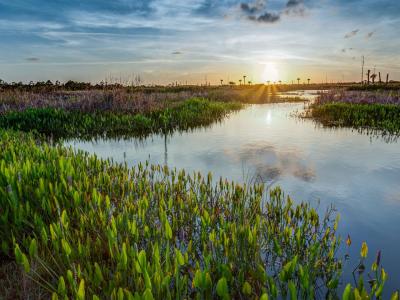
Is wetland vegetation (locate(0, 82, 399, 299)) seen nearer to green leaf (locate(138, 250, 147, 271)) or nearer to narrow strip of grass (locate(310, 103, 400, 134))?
green leaf (locate(138, 250, 147, 271))

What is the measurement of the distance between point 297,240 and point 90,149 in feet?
27.0

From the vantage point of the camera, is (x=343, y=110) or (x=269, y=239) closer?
(x=269, y=239)

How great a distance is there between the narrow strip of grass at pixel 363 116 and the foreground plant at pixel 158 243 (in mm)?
10634

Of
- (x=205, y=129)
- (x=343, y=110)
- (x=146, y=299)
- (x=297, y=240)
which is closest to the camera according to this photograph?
(x=146, y=299)

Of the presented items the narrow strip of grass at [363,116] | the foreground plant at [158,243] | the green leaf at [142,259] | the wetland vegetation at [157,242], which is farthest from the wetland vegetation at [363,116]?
the green leaf at [142,259]

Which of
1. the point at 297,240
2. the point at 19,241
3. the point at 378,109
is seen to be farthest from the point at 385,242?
the point at 378,109

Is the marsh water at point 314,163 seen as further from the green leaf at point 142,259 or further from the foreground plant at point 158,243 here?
the green leaf at point 142,259

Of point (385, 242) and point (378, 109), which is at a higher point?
point (378, 109)

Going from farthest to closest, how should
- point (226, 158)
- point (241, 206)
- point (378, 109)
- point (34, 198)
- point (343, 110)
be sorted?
1. point (343, 110)
2. point (378, 109)
3. point (226, 158)
4. point (241, 206)
5. point (34, 198)

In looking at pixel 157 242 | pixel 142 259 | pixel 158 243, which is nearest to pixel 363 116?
pixel 158 243

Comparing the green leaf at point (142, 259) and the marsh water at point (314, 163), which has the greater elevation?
the green leaf at point (142, 259)

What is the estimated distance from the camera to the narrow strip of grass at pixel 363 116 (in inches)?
554

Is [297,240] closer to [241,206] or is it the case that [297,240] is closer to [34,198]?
[241,206]

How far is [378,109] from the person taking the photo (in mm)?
16812
